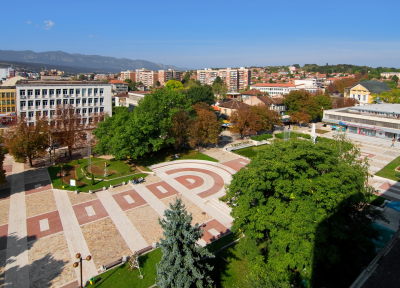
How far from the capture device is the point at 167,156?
121 feet

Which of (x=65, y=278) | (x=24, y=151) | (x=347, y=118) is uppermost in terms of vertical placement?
(x=347, y=118)

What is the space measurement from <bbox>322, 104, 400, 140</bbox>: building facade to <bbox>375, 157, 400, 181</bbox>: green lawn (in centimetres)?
1462

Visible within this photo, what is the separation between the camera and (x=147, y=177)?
97.8 feet

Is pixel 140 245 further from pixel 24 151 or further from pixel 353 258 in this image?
pixel 24 151

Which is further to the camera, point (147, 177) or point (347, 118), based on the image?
point (347, 118)

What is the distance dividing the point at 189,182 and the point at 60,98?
30313 mm

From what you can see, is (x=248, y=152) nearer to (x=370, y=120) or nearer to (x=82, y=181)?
(x=82, y=181)

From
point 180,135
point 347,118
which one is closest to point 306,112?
point 347,118

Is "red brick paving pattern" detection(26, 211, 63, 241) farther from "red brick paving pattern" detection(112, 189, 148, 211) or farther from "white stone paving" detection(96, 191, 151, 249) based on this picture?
"red brick paving pattern" detection(112, 189, 148, 211)

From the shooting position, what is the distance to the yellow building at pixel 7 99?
55.8 meters

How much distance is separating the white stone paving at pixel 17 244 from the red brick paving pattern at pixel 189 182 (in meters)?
14.9

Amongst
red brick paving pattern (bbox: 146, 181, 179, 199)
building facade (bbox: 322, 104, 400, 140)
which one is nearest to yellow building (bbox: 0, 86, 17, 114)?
red brick paving pattern (bbox: 146, 181, 179, 199)

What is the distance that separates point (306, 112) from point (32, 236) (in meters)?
54.5

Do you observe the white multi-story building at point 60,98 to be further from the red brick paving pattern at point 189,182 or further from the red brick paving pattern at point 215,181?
the red brick paving pattern at point 189,182
